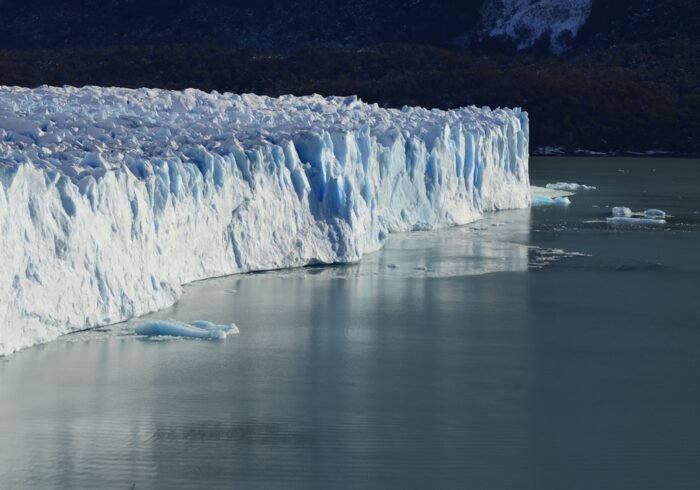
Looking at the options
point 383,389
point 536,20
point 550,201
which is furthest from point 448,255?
point 536,20

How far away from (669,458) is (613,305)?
15.6 ft

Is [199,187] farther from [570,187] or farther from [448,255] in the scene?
[570,187]

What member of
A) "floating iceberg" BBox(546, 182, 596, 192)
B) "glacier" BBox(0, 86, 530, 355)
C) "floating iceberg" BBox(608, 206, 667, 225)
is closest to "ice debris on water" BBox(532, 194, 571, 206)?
"glacier" BBox(0, 86, 530, 355)

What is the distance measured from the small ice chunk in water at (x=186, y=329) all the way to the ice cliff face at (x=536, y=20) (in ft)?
125

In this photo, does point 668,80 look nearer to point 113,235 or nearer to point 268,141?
point 268,141

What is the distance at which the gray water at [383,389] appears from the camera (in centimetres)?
702

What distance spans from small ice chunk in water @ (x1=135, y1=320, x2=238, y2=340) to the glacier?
0.31 metres

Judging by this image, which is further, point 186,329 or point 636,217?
point 636,217

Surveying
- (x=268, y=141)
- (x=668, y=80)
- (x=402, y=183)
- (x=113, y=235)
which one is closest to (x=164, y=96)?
(x=402, y=183)

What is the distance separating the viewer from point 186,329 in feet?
32.0

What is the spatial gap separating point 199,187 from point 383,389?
134 inches

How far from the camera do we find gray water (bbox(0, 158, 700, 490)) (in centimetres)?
702

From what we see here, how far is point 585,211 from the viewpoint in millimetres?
20156

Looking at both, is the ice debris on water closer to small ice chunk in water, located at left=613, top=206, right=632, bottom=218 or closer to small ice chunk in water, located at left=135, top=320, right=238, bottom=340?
small ice chunk in water, located at left=613, top=206, right=632, bottom=218
